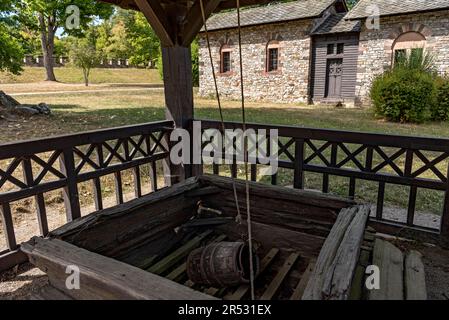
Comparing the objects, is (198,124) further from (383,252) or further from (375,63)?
(375,63)

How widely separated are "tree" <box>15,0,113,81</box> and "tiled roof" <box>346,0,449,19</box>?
14.8 meters

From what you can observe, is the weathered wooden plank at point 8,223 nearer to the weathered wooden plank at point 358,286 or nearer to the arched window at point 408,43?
the weathered wooden plank at point 358,286

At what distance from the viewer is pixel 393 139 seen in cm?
333

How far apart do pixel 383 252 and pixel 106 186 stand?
14.3ft

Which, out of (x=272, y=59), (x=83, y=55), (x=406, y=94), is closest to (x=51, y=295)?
(x=406, y=94)

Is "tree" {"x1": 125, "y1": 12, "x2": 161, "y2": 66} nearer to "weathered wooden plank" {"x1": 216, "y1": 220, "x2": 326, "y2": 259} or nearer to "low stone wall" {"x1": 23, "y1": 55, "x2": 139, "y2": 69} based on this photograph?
"low stone wall" {"x1": 23, "y1": 55, "x2": 139, "y2": 69}

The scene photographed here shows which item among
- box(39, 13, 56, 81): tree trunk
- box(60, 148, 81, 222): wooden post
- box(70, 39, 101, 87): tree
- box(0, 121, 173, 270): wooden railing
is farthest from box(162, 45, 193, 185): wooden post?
box(70, 39, 101, 87): tree

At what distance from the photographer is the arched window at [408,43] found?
1282 centimetres

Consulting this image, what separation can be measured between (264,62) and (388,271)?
1623 cm

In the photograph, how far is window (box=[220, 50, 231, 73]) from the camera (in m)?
18.5

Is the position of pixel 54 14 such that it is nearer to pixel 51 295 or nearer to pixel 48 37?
pixel 48 37

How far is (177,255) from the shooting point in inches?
98.8

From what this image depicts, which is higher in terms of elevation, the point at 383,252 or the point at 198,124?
the point at 198,124
